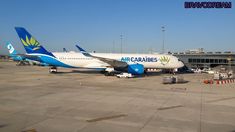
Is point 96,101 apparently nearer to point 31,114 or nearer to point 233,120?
point 31,114

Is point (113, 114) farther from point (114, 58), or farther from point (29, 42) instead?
point (29, 42)

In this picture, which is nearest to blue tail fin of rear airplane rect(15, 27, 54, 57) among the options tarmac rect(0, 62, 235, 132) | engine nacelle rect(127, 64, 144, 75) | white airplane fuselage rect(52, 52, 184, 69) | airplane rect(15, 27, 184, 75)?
airplane rect(15, 27, 184, 75)

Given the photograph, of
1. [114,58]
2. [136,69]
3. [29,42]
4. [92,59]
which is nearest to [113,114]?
Result: [136,69]

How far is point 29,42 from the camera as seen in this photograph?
40.0 meters

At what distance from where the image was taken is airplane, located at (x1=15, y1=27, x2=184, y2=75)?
130 ft

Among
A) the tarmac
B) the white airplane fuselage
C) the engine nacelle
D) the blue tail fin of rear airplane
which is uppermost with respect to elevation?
the blue tail fin of rear airplane

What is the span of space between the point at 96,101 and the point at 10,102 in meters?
5.80

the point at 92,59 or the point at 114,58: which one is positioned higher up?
the point at 114,58

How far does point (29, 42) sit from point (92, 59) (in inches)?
431

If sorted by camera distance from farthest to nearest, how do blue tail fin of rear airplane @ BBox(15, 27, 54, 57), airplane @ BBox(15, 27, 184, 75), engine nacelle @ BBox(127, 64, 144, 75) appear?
1. blue tail fin of rear airplane @ BBox(15, 27, 54, 57)
2. airplane @ BBox(15, 27, 184, 75)
3. engine nacelle @ BBox(127, 64, 144, 75)

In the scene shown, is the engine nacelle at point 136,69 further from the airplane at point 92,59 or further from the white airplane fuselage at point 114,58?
the white airplane fuselage at point 114,58

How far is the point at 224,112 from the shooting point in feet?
46.1

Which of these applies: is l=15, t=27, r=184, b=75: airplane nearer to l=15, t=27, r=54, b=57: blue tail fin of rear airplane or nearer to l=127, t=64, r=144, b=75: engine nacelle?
l=15, t=27, r=54, b=57: blue tail fin of rear airplane

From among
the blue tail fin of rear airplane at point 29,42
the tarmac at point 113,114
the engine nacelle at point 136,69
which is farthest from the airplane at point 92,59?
the tarmac at point 113,114
